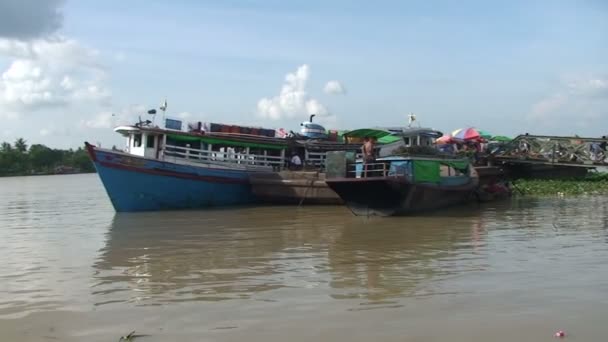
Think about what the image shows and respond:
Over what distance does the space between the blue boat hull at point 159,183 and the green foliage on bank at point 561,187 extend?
1096 centimetres

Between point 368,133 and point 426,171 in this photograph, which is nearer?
point 426,171

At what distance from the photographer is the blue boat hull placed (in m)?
17.8

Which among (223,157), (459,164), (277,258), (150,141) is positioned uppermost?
(150,141)

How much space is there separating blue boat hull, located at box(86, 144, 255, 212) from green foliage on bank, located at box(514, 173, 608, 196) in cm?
1096

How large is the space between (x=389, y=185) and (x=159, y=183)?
749 cm

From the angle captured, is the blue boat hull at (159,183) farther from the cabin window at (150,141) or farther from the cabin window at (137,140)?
the cabin window at (137,140)

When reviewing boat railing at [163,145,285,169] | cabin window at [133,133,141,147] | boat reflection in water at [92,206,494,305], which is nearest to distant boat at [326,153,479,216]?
boat reflection in water at [92,206,494,305]

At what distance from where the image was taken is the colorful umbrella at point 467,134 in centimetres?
3038

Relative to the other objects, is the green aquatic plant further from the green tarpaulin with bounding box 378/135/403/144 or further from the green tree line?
the green tree line

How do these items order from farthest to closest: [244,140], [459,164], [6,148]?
[6,148] < [244,140] < [459,164]

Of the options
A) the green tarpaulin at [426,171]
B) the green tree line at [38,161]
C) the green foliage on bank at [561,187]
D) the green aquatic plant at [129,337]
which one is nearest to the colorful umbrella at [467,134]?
the green foliage on bank at [561,187]

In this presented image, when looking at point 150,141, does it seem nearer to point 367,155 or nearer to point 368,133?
point 367,155

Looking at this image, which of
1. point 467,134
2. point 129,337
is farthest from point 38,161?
point 129,337

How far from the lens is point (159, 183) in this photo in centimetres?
1855
